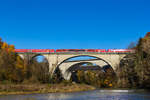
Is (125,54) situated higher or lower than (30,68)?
higher

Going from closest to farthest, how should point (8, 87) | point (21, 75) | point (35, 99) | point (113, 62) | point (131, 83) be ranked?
point (35, 99) → point (8, 87) → point (131, 83) → point (21, 75) → point (113, 62)

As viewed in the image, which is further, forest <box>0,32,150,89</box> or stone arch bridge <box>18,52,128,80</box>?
stone arch bridge <box>18,52,128,80</box>

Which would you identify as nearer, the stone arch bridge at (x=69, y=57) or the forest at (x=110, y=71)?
the forest at (x=110, y=71)

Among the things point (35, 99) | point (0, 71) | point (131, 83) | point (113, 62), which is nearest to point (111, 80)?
point (113, 62)

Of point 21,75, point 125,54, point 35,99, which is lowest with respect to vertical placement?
point 35,99

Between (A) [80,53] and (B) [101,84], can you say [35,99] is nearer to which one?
(A) [80,53]

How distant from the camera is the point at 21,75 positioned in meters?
51.1

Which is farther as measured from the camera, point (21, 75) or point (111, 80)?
point (111, 80)

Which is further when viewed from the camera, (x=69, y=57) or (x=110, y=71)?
(x=110, y=71)

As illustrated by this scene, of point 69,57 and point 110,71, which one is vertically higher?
point 69,57

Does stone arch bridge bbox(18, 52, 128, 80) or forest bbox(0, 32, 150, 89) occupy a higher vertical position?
stone arch bridge bbox(18, 52, 128, 80)

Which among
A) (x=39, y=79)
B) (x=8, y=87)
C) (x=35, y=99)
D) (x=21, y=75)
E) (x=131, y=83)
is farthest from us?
(x=39, y=79)

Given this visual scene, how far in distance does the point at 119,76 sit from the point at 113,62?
8428mm

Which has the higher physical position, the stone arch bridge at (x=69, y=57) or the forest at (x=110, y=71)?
the stone arch bridge at (x=69, y=57)
